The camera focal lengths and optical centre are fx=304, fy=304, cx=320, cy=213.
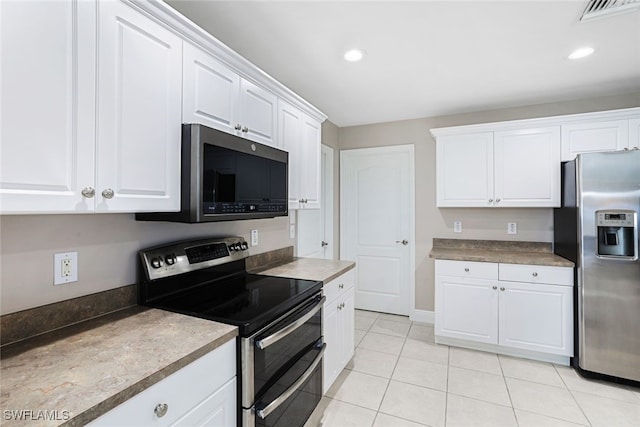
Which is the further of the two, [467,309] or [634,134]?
[467,309]

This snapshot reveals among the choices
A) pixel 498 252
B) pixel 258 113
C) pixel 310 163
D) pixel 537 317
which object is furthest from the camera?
pixel 498 252

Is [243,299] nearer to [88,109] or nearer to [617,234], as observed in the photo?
[88,109]

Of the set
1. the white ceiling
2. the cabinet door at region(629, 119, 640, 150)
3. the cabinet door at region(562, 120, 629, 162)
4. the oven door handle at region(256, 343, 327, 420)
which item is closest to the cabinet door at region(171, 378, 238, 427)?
the oven door handle at region(256, 343, 327, 420)

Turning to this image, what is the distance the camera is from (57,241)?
3.96 ft

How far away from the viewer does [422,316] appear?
12.0ft

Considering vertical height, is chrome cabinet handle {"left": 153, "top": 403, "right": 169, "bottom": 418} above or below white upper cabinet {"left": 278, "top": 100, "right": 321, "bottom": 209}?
below

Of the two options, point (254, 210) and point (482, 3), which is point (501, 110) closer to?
point (482, 3)

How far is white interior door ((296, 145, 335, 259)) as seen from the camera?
3.32m

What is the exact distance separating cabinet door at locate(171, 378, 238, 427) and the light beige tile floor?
76 centimetres

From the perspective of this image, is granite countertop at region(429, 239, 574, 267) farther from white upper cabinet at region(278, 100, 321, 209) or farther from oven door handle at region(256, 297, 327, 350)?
oven door handle at region(256, 297, 327, 350)

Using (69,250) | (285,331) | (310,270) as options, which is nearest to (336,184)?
(310,270)

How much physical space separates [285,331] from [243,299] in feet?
0.95

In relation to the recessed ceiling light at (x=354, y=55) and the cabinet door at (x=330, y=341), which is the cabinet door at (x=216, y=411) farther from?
the recessed ceiling light at (x=354, y=55)

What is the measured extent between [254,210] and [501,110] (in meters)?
3.01
